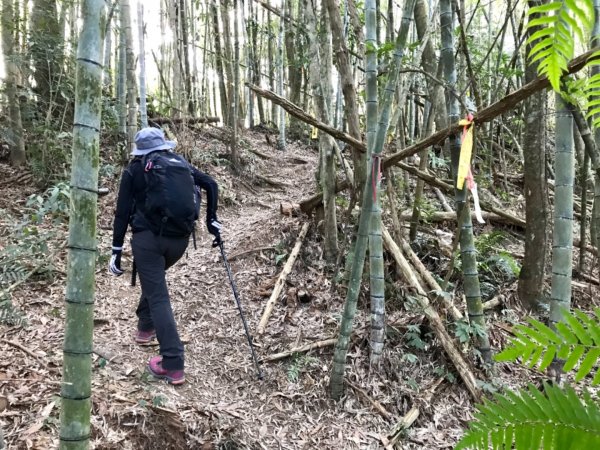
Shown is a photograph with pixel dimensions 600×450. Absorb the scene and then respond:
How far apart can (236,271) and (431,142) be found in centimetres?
328

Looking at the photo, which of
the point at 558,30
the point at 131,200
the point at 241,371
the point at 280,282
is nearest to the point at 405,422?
the point at 241,371

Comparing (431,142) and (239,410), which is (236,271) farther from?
(431,142)

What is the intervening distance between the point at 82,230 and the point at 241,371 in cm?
259

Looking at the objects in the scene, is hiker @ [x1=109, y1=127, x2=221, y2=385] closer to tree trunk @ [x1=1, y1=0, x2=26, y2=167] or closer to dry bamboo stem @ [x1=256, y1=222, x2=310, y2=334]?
dry bamboo stem @ [x1=256, y1=222, x2=310, y2=334]

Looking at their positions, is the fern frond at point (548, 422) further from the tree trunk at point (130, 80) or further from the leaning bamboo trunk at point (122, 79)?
the leaning bamboo trunk at point (122, 79)

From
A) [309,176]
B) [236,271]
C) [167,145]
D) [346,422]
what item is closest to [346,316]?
[346,422]

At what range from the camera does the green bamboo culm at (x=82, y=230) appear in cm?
156

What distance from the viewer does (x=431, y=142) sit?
2625 mm

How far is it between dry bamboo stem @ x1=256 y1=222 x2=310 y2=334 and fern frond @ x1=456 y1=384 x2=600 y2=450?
3.51 m

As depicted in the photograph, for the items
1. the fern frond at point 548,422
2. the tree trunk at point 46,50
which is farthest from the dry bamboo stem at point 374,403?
the tree trunk at point 46,50

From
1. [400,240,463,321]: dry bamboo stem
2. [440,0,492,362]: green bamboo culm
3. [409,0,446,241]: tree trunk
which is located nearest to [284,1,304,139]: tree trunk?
[409,0,446,241]: tree trunk

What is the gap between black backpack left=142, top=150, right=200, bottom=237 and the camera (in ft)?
10.8

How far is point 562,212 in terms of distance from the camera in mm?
3217

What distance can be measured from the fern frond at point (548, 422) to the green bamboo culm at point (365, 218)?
6.99 ft
